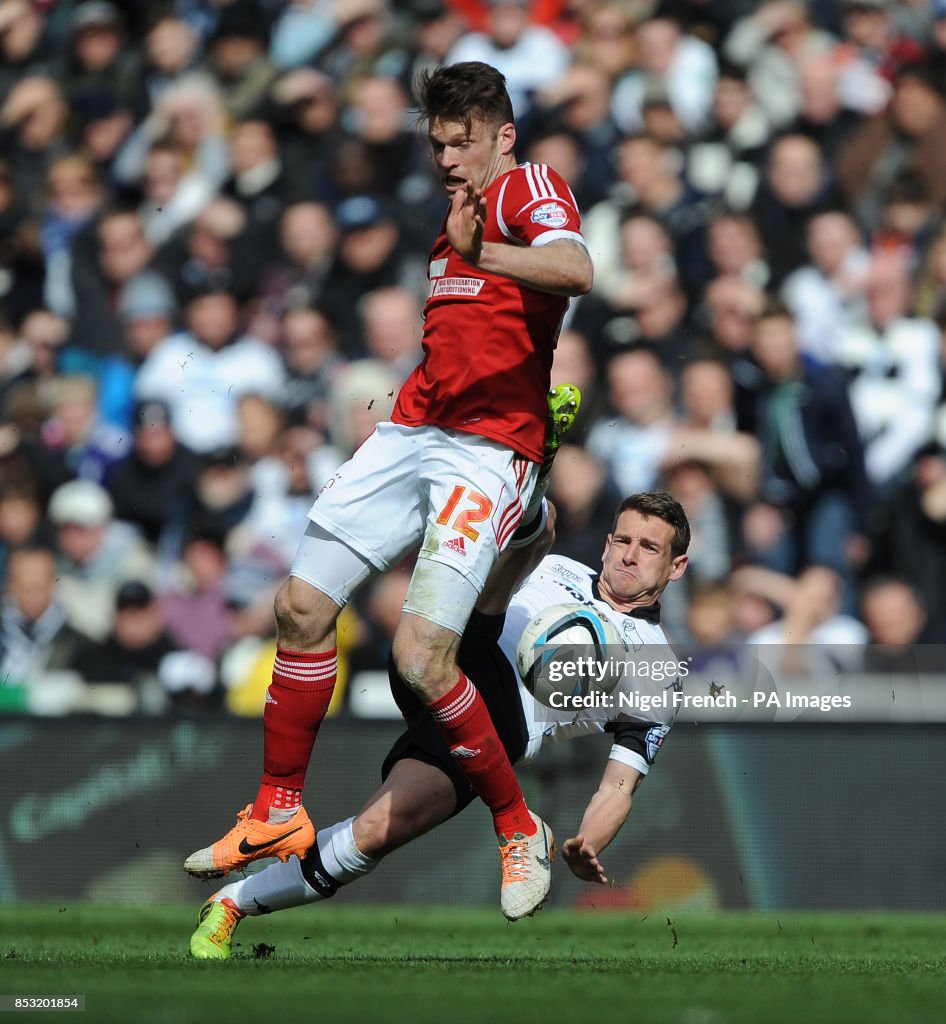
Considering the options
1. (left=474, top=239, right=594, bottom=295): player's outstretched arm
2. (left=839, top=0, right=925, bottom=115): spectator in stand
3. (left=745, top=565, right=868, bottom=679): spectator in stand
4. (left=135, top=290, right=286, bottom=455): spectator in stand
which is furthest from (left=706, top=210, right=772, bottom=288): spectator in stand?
(left=474, top=239, right=594, bottom=295): player's outstretched arm

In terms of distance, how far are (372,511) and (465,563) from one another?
1.27 feet

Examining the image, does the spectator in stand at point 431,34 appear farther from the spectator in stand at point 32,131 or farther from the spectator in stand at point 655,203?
the spectator in stand at point 32,131

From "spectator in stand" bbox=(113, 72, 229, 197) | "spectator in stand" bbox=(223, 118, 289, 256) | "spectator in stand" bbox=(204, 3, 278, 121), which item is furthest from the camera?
"spectator in stand" bbox=(204, 3, 278, 121)

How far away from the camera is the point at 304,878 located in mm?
5102

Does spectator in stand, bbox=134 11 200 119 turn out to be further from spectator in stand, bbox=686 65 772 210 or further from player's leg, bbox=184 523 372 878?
player's leg, bbox=184 523 372 878

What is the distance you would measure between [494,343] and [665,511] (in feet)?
3.21

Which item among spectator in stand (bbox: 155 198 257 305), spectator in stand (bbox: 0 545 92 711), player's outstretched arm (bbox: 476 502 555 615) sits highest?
player's outstretched arm (bbox: 476 502 555 615)

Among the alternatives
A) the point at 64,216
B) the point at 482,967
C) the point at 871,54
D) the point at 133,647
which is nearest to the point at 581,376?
the point at 133,647

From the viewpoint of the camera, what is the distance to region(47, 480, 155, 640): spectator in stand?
8055 millimetres

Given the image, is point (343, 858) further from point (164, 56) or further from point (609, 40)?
point (164, 56)

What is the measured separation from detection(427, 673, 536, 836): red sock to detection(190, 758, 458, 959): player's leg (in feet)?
1.26

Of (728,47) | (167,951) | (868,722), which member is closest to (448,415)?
(167,951)

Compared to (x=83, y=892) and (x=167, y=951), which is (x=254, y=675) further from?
(x=167, y=951)

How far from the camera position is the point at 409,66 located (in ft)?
31.7
